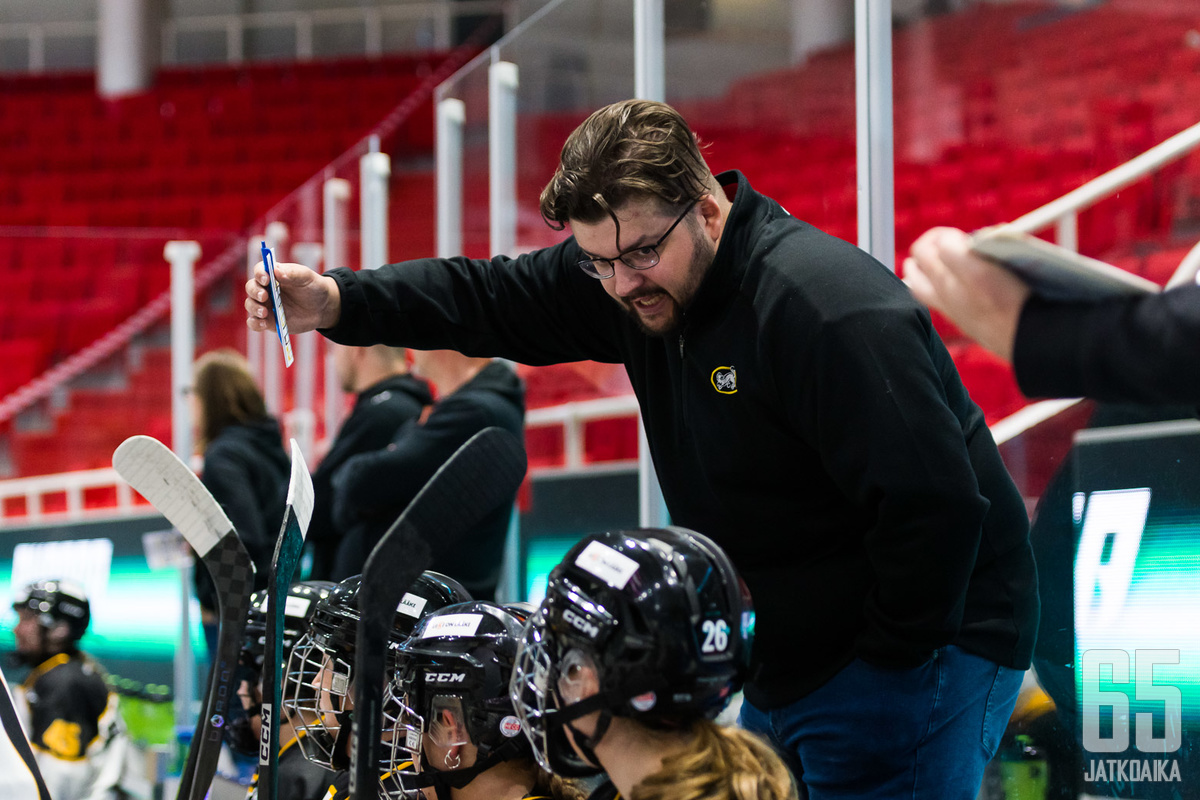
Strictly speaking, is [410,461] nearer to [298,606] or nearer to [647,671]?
[298,606]

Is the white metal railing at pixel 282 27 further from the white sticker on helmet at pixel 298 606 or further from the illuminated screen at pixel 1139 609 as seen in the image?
the illuminated screen at pixel 1139 609

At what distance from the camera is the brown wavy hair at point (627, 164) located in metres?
1.48

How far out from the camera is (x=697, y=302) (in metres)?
1.58

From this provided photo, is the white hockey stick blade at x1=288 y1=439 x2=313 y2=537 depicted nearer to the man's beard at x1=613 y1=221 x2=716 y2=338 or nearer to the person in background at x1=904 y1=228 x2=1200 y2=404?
the man's beard at x1=613 y1=221 x2=716 y2=338

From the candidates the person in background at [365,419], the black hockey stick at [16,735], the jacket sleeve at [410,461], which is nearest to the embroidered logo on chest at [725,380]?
the black hockey stick at [16,735]

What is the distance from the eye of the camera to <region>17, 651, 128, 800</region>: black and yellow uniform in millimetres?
3537

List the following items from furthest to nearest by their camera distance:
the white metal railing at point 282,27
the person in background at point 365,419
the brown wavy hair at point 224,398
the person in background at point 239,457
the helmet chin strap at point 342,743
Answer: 1. the white metal railing at point 282,27
2. the brown wavy hair at point 224,398
3. the person in background at point 239,457
4. the person in background at point 365,419
5. the helmet chin strap at point 342,743

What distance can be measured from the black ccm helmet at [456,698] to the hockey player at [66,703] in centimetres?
238

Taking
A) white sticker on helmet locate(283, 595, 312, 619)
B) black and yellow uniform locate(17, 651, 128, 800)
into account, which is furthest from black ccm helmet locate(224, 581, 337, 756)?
black and yellow uniform locate(17, 651, 128, 800)

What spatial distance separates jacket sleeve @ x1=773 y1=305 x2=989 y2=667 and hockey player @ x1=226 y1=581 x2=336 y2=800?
36.5 inches

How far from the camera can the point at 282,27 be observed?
43.2 feet

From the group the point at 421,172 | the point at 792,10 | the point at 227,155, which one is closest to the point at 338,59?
the point at 227,155

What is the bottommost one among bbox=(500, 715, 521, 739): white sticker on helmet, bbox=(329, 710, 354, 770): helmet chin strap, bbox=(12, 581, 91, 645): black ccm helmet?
bbox=(12, 581, 91, 645): black ccm helmet

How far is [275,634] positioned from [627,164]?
67 cm
